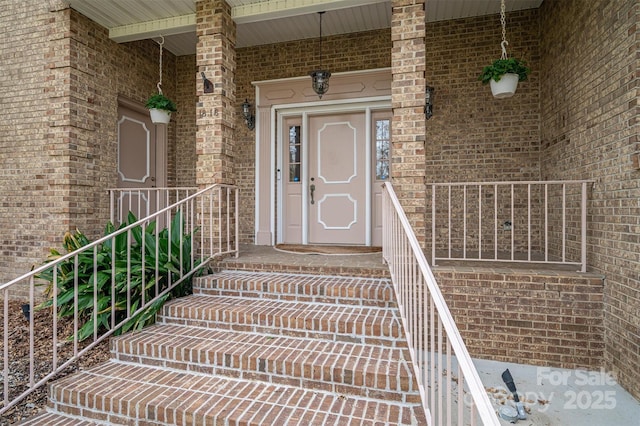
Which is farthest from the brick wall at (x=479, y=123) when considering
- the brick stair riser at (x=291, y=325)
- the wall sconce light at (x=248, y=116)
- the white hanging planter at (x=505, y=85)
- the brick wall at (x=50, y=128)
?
the brick wall at (x=50, y=128)

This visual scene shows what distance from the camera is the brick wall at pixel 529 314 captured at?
3289 mm

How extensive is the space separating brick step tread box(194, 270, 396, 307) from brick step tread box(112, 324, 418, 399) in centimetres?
51

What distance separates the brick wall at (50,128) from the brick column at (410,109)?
390 cm

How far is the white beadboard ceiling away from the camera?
423 cm

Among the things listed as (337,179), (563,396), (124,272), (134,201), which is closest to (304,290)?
(124,272)

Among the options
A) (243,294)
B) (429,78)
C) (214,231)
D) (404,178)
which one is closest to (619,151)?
(404,178)

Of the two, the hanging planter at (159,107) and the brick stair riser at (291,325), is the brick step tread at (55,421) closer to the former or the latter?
the brick stair riser at (291,325)

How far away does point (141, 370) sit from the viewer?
8.67 feet

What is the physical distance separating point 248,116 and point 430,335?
469 centimetres

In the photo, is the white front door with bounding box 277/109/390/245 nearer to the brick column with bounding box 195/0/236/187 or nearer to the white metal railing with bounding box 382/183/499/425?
the brick column with bounding box 195/0/236/187

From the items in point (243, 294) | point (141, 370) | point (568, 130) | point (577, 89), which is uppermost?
point (577, 89)

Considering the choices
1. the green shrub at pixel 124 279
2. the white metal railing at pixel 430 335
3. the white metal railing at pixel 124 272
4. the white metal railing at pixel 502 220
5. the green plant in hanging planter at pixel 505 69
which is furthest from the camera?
the white metal railing at pixel 502 220

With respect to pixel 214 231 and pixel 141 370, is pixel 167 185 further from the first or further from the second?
pixel 141 370

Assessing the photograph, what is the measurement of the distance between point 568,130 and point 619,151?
1.12m
